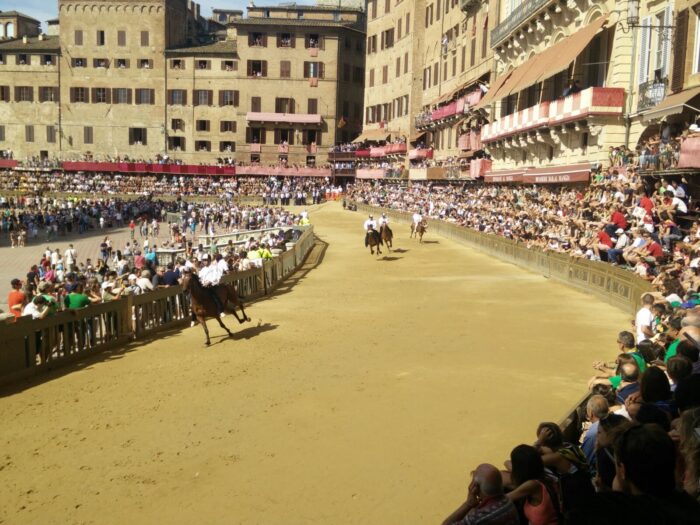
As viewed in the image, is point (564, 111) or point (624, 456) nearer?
point (624, 456)

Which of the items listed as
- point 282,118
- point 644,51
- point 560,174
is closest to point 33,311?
point 644,51

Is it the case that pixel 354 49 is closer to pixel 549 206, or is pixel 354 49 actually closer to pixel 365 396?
pixel 549 206

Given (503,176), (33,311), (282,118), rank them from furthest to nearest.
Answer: (282,118)
(503,176)
(33,311)

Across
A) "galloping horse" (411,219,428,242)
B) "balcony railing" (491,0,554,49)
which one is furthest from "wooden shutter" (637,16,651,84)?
"galloping horse" (411,219,428,242)

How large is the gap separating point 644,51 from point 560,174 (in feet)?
20.2

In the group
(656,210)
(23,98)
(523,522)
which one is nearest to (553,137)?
(656,210)

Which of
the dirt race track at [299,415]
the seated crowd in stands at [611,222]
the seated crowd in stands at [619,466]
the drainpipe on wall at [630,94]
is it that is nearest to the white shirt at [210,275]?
the dirt race track at [299,415]

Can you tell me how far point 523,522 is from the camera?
4.58 m

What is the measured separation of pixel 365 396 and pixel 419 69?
55319 mm

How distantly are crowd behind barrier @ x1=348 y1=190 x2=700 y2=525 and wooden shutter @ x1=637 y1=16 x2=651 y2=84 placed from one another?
1505 centimetres

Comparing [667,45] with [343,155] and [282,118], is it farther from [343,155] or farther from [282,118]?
[282,118]

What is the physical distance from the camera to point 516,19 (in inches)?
1406

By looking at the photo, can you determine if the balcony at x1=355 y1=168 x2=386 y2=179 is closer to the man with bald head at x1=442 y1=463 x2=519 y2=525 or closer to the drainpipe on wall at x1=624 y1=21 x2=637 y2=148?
the drainpipe on wall at x1=624 y1=21 x2=637 y2=148

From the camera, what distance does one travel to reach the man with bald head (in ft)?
14.2
